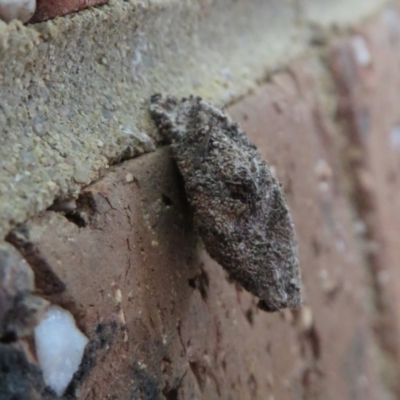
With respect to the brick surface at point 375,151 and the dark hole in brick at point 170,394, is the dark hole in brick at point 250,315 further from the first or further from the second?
the brick surface at point 375,151

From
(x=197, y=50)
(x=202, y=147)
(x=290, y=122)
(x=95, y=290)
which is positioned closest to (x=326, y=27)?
(x=290, y=122)

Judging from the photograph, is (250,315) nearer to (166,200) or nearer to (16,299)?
(166,200)

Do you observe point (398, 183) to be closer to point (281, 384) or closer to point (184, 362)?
point (281, 384)

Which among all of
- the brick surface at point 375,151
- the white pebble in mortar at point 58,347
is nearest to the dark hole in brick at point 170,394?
the white pebble in mortar at point 58,347

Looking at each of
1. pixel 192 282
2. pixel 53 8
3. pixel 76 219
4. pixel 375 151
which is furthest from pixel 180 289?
pixel 375 151

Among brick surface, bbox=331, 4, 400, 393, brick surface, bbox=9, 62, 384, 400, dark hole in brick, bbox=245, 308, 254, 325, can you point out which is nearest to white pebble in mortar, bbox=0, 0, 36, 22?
brick surface, bbox=9, 62, 384, 400

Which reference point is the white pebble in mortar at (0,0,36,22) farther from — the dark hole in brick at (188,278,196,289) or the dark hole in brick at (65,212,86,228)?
the dark hole in brick at (188,278,196,289)
